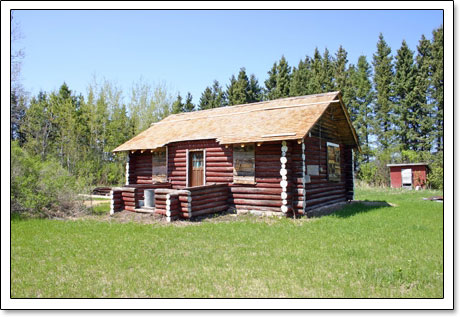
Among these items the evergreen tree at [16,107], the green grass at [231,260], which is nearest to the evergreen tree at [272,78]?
the evergreen tree at [16,107]

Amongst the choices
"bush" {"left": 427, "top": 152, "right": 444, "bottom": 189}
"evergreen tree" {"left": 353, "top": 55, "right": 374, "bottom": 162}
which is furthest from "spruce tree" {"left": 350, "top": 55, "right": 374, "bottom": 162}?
"bush" {"left": 427, "top": 152, "right": 444, "bottom": 189}

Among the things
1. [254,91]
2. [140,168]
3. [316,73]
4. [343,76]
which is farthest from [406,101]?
[140,168]

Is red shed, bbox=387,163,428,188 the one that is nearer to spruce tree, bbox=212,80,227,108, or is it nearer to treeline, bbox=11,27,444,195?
treeline, bbox=11,27,444,195

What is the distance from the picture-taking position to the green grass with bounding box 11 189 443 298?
4934 millimetres

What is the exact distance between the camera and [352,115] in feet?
135

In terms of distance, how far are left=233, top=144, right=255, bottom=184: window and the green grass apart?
2.72 meters

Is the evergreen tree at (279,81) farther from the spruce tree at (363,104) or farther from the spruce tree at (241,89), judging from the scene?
the spruce tree at (363,104)

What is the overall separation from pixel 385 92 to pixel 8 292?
39.5 meters

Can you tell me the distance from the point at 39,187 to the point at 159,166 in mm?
5274

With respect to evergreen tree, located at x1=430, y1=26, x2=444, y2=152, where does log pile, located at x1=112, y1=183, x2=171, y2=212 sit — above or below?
below

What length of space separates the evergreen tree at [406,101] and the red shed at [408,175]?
706cm

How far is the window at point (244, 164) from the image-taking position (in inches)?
505
